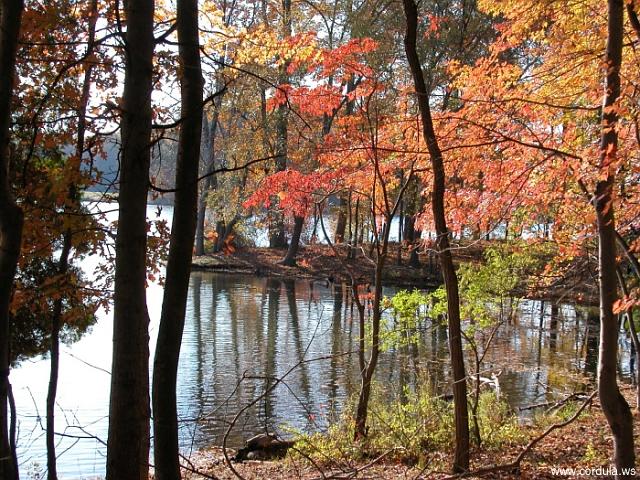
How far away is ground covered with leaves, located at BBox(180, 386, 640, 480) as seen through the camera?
602cm

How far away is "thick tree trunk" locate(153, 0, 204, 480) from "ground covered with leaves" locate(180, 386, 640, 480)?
1.71 m

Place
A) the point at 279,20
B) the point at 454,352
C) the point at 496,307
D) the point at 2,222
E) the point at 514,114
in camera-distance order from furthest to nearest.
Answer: the point at 279,20 < the point at 496,307 < the point at 514,114 < the point at 454,352 < the point at 2,222

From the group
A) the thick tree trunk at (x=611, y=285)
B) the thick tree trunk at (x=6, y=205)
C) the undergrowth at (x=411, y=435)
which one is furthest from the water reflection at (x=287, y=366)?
the thick tree trunk at (x=611, y=285)

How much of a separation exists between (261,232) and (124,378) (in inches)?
1399

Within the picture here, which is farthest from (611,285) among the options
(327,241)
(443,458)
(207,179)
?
(207,179)

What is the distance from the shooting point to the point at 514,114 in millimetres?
6555

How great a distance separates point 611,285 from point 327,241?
19.9 feet

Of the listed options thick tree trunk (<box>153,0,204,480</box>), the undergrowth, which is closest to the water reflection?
the undergrowth

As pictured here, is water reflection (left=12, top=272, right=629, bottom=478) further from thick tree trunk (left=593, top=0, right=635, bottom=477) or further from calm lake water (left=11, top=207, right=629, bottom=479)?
thick tree trunk (left=593, top=0, right=635, bottom=477)

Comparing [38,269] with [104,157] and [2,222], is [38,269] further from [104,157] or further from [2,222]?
[2,222]

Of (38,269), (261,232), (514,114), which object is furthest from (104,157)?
(261,232)

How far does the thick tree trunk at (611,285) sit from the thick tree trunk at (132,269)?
9.29 ft

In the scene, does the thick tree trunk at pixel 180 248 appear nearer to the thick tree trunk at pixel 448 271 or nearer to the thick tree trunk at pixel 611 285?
the thick tree trunk at pixel 448 271

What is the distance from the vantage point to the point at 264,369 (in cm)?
1330
